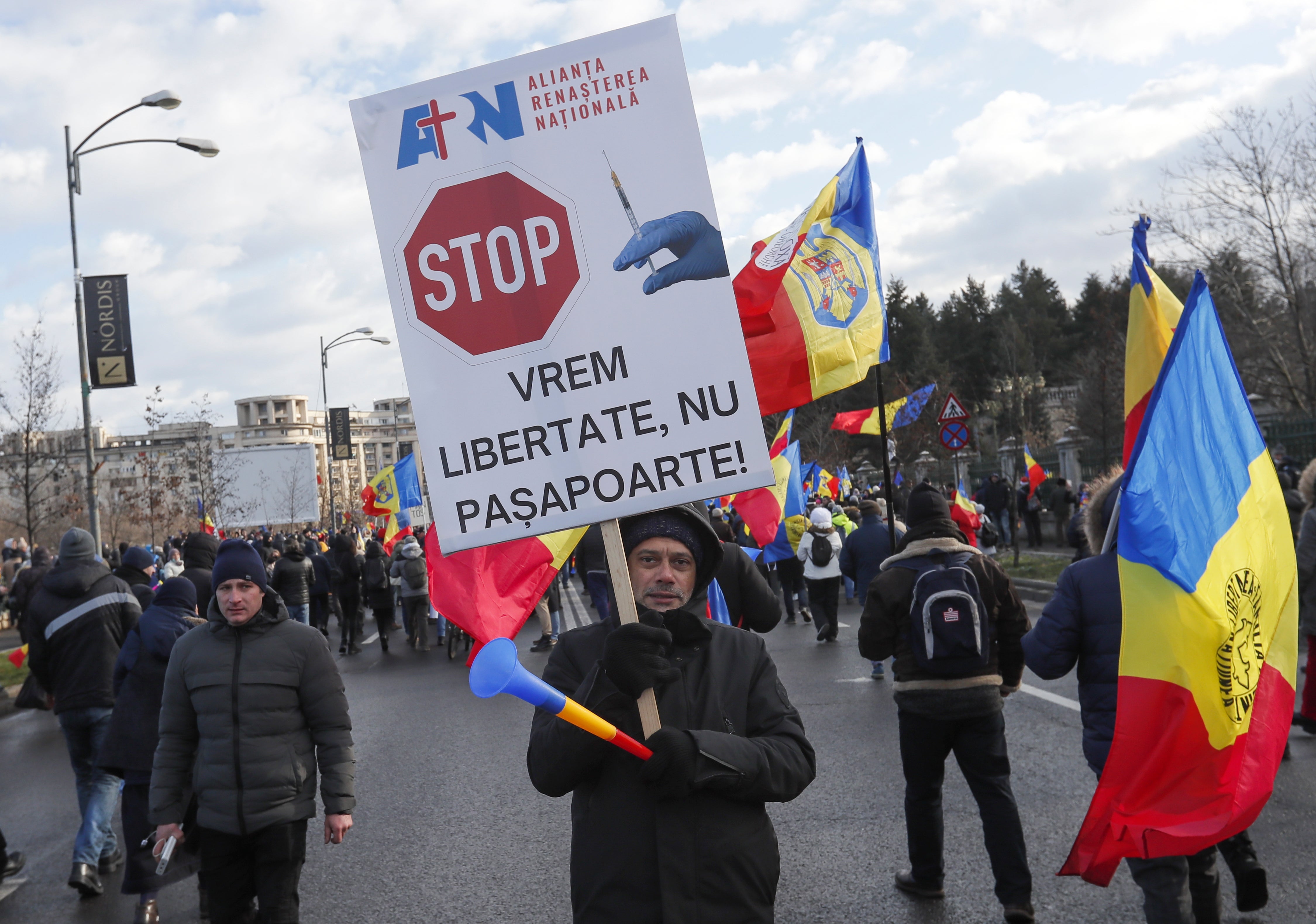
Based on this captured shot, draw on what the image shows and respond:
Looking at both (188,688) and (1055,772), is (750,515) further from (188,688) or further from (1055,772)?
(188,688)

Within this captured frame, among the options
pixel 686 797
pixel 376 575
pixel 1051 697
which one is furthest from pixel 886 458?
pixel 376 575

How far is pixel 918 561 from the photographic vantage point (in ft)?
16.7

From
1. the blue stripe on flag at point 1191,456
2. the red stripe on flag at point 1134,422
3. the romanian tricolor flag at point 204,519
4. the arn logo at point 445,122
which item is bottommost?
the blue stripe on flag at point 1191,456

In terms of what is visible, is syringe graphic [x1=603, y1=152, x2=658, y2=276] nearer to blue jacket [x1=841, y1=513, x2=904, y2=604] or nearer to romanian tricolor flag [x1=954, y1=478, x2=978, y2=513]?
blue jacket [x1=841, y1=513, x2=904, y2=604]

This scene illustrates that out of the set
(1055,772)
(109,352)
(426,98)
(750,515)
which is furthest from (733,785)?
(109,352)

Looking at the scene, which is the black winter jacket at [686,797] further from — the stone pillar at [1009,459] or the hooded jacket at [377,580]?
the stone pillar at [1009,459]

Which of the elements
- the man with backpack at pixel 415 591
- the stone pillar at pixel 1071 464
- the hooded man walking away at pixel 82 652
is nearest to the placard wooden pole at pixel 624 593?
the hooded man walking away at pixel 82 652

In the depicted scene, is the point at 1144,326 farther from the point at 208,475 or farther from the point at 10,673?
the point at 208,475

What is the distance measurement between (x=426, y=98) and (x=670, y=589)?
1.40 metres

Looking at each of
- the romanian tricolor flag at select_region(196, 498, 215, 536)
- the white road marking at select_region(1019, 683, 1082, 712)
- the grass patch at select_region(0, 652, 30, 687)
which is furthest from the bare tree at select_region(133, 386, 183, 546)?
the white road marking at select_region(1019, 683, 1082, 712)

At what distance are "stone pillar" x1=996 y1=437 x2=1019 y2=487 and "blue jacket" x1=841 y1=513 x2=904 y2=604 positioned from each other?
20.0 m

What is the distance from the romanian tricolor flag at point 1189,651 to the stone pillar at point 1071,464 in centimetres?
2295

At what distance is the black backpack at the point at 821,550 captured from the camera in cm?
1384

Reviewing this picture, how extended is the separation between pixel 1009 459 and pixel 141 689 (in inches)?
1334
